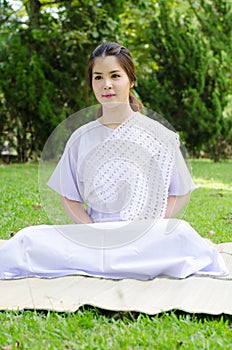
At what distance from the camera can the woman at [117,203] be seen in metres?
2.65

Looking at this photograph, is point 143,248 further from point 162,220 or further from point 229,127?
point 229,127

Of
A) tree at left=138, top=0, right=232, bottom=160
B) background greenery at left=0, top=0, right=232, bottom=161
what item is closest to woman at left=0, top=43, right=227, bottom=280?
background greenery at left=0, top=0, right=232, bottom=161

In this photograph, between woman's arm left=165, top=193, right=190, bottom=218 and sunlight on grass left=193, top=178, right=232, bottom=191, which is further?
sunlight on grass left=193, top=178, right=232, bottom=191

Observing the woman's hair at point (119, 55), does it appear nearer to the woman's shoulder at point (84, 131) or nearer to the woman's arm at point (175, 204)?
the woman's shoulder at point (84, 131)

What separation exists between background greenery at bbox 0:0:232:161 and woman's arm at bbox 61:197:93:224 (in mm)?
5587

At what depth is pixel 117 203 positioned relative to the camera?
109 inches

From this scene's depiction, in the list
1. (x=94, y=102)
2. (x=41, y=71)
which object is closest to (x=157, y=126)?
(x=94, y=102)

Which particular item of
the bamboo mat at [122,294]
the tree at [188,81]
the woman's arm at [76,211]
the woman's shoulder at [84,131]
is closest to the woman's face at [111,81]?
the woman's shoulder at [84,131]

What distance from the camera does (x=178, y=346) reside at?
1.89 meters

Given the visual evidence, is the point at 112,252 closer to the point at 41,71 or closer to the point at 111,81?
the point at 111,81

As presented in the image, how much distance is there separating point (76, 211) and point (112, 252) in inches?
12.9

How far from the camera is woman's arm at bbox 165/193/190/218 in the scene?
280 centimetres

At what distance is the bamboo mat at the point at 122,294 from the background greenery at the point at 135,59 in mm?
5994

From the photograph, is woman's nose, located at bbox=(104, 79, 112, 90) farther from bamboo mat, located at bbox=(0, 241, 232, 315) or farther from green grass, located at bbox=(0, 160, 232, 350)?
green grass, located at bbox=(0, 160, 232, 350)
